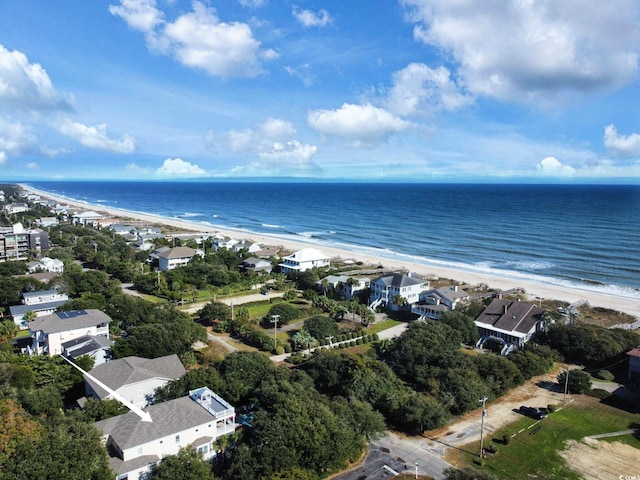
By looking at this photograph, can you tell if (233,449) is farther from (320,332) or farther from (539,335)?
(539,335)

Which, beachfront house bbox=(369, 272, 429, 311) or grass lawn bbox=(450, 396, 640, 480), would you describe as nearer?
grass lawn bbox=(450, 396, 640, 480)

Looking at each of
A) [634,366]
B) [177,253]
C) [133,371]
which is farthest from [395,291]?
[177,253]

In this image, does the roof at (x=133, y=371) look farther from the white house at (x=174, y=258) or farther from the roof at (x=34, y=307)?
the white house at (x=174, y=258)

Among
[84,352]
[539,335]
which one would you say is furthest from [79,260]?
[539,335]

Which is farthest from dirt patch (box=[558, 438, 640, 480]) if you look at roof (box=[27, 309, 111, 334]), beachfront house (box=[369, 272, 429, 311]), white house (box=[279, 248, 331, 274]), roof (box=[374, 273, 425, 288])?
white house (box=[279, 248, 331, 274])

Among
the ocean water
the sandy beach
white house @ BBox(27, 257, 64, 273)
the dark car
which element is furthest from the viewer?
the ocean water

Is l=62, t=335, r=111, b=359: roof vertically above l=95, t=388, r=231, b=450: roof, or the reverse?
l=95, t=388, r=231, b=450: roof

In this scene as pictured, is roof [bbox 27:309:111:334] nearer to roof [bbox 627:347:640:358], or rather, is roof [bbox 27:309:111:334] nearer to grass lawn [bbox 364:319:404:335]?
grass lawn [bbox 364:319:404:335]
